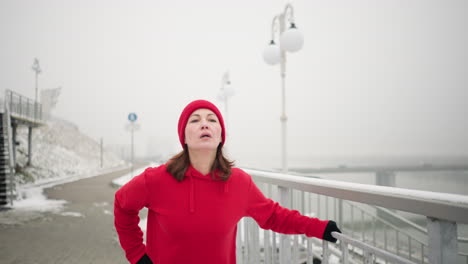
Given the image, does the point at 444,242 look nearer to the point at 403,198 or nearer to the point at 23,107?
the point at 403,198

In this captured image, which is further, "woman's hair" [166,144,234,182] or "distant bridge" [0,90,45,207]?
"distant bridge" [0,90,45,207]

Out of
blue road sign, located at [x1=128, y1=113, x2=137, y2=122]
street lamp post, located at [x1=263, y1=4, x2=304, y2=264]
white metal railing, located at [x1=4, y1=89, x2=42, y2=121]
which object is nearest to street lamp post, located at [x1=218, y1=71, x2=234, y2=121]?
street lamp post, located at [x1=263, y1=4, x2=304, y2=264]

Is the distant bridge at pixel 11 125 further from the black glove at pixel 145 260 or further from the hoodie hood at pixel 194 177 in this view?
the hoodie hood at pixel 194 177

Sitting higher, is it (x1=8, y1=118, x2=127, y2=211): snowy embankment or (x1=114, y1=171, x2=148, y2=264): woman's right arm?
(x1=114, y1=171, x2=148, y2=264): woman's right arm

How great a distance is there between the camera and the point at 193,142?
1.48m

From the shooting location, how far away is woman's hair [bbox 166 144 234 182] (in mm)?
1428

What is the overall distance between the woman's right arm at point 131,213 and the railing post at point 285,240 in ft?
2.95

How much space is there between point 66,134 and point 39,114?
890 inches

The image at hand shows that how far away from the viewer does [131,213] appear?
1.40 meters

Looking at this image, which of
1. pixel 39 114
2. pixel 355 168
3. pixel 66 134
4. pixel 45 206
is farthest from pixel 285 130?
pixel 66 134

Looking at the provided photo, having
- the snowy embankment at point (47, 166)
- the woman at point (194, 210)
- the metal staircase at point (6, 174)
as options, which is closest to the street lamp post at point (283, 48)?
the woman at point (194, 210)

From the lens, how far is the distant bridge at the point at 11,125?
→ 7.00 m

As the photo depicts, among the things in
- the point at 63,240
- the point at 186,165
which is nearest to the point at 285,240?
the point at 186,165

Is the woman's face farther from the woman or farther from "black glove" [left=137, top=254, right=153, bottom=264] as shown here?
"black glove" [left=137, top=254, right=153, bottom=264]
